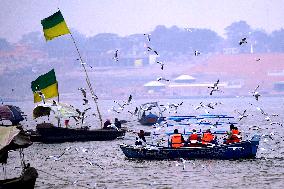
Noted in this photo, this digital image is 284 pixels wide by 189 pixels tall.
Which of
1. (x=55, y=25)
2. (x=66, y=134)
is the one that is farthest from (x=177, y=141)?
(x=55, y=25)

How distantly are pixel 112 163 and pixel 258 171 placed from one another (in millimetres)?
9778

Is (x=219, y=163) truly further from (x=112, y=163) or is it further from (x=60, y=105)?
(x=60, y=105)

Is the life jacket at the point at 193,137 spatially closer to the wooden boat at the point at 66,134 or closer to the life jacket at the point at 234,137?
the life jacket at the point at 234,137

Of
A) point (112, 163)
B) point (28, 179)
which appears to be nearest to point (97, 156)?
point (112, 163)

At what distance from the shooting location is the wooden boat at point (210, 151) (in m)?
42.1

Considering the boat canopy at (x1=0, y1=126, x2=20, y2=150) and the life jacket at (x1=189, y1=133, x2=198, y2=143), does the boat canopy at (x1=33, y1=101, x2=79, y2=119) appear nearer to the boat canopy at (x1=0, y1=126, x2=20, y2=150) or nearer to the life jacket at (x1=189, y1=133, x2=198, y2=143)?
the life jacket at (x1=189, y1=133, x2=198, y2=143)

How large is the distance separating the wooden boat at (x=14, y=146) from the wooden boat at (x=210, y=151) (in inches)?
557

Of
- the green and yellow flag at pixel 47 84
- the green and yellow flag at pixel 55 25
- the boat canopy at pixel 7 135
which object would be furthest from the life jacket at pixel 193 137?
the green and yellow flag at pixel 55 25

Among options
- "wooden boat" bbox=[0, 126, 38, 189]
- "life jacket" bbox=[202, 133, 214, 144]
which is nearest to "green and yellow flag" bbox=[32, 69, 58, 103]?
"life jacket" bbox=[202, 133, 214, 144]

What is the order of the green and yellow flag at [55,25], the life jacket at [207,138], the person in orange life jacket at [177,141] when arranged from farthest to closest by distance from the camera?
the green and yellow flag at [55,25] → the life jacket at [207,138] → the person in orange life jacket at [177,141]

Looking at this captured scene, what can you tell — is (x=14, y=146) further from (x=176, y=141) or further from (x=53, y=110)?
(x=53, y=110)

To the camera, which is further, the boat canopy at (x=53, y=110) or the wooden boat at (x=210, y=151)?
the boat canopy at (x=53, y=110)

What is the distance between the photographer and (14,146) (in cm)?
2803

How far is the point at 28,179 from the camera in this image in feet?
97.6
